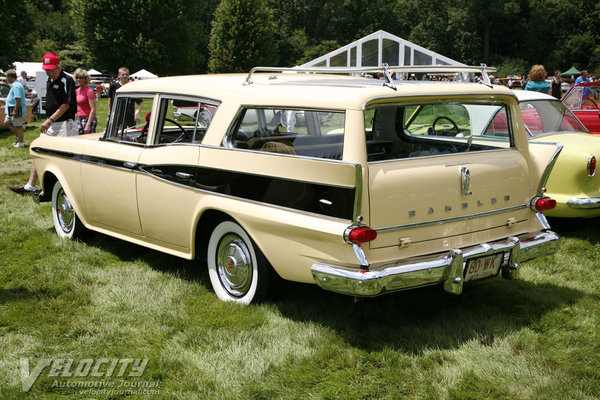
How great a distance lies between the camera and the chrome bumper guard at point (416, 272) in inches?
153

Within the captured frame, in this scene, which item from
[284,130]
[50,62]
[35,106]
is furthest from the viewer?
[35,106]

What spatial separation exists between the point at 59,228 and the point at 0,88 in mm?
15040

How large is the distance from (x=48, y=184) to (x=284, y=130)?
3.57 meters

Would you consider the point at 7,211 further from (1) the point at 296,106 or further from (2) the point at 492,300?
(2) the point at 492,300

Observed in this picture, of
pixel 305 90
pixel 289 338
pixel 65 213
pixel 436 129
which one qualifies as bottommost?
pixel 289 338

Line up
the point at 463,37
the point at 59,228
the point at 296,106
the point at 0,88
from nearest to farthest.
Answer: the point at 296,106
the point at 59,228
the point at 0,88
the point at 463,37

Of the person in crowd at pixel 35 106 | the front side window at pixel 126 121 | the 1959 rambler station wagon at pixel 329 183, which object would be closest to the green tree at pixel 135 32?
the person in crowd at pixel 35 106

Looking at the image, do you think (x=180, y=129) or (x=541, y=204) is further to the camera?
(x=180, y=129)

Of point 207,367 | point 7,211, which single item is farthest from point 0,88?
point 207,367

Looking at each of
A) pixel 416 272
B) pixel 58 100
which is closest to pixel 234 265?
pixel 416 272

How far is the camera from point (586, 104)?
11.2 meters

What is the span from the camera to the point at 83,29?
55.2m

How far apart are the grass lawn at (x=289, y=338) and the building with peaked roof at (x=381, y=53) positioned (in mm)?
24166

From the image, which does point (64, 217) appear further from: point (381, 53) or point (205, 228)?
point (381, 53)
